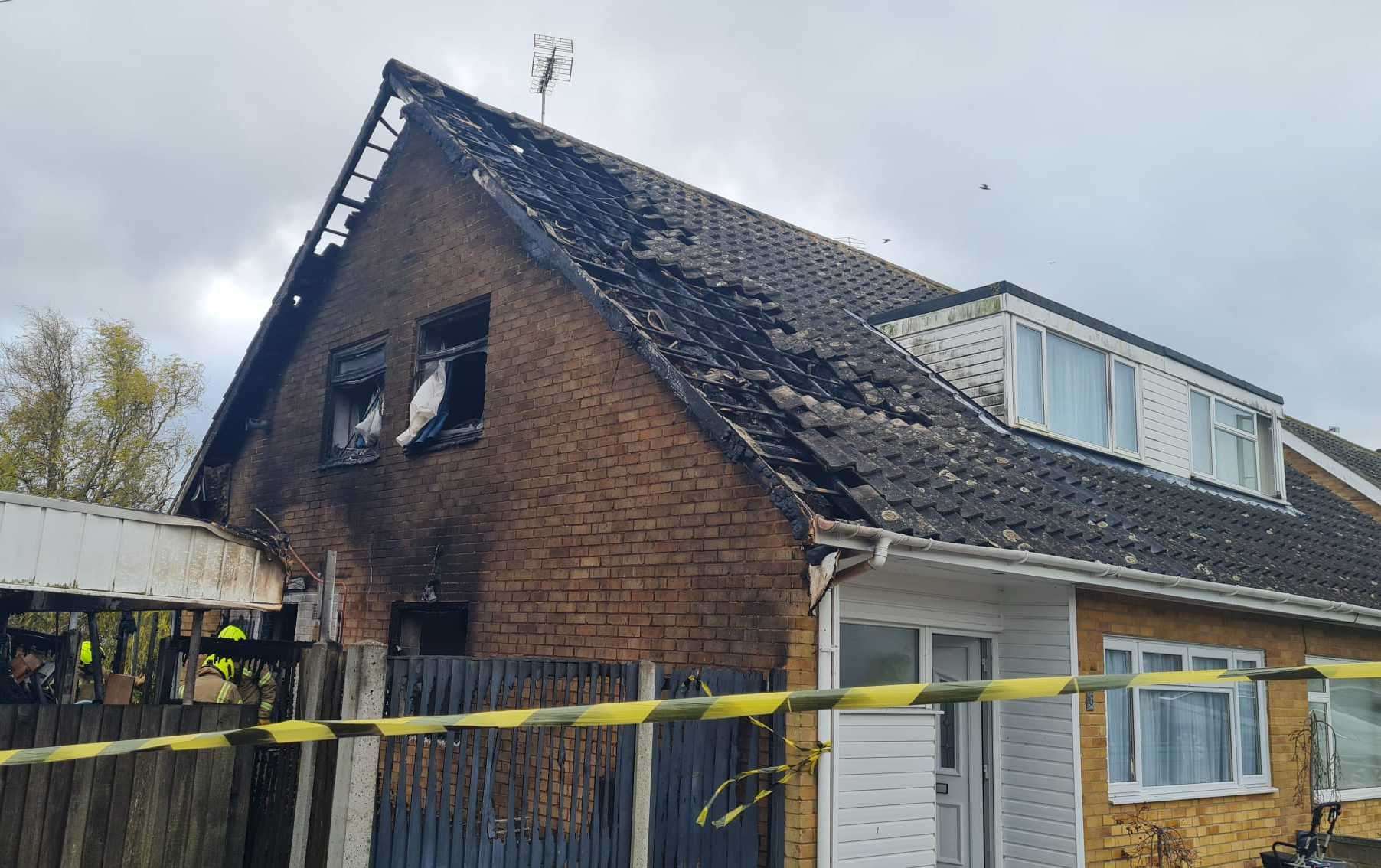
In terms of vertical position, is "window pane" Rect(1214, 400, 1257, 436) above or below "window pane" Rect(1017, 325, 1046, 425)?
above

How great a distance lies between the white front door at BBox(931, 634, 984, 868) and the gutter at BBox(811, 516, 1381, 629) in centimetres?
115

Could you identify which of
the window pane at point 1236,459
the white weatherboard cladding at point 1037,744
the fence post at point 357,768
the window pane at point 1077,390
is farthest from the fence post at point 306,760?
the window pane at point 1236,459

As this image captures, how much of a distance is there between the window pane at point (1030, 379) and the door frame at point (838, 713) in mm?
2846

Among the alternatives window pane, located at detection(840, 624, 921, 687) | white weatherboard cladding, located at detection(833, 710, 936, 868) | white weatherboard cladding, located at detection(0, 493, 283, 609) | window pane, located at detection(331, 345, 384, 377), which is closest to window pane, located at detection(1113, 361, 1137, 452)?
window pane, located at detection(840, 624, 921, 687)

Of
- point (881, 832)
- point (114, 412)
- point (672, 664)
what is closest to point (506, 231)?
point (672, 664)

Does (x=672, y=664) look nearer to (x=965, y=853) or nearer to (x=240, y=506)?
(x=965, y=853)

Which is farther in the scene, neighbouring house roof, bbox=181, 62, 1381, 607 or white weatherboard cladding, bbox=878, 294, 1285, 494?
white weatherboard cladding, bbox=878, 294, 1285, 494

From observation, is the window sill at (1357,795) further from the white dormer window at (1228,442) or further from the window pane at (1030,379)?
the window pane at (1030,379)

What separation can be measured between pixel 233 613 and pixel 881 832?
27.9 feet

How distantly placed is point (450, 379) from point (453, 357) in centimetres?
22

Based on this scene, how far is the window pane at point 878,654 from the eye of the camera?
7.78 meters

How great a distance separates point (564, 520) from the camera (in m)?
8.60

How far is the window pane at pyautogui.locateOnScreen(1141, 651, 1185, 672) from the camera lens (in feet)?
31.6

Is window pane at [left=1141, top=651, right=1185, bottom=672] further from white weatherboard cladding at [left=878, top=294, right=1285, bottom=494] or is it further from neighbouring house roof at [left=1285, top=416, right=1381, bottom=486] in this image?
neighbouring house roof at [left=1285, top=416, right=1381, bottom=486]
